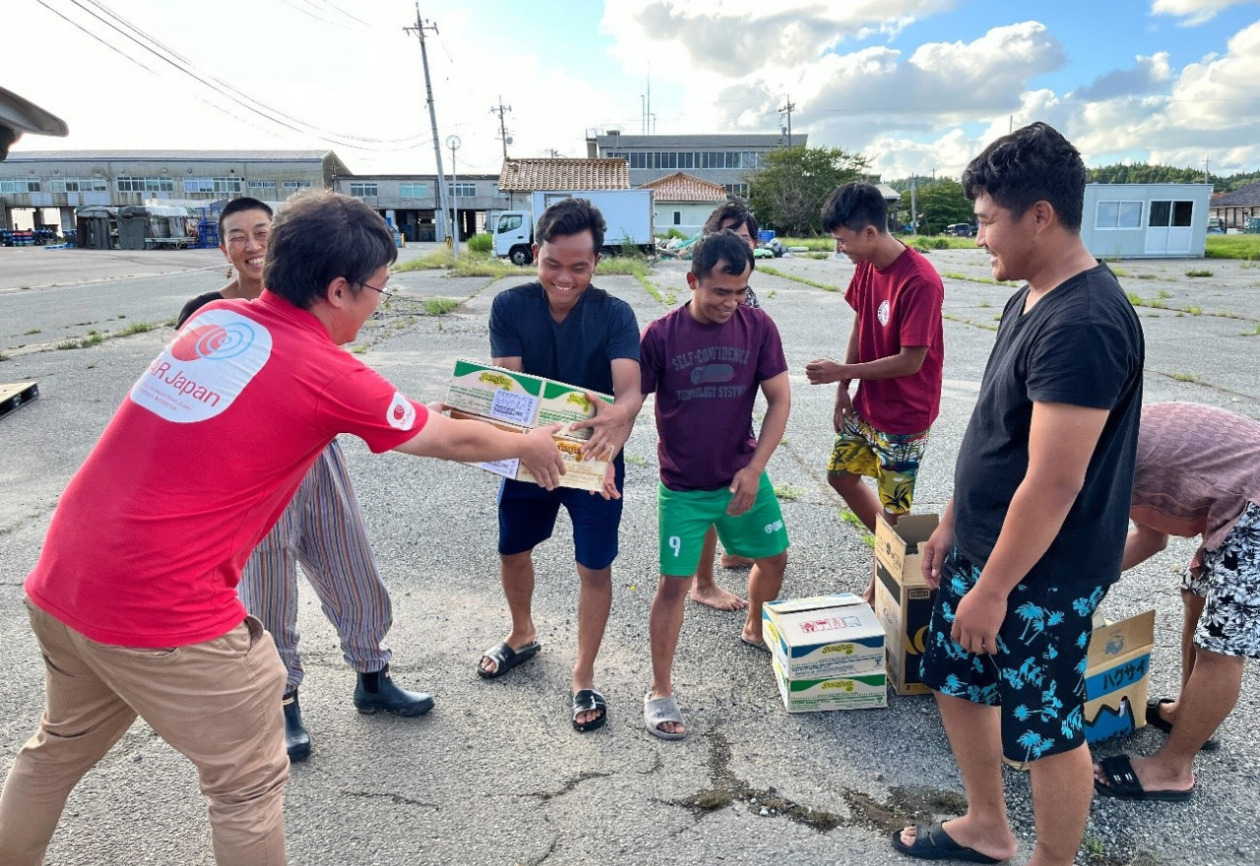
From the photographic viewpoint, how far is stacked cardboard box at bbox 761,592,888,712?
121 inches

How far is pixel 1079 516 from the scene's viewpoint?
1928mm

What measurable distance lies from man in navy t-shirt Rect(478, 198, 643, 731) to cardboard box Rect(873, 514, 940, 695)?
1083 millimetres

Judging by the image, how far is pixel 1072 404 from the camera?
5.74 ft

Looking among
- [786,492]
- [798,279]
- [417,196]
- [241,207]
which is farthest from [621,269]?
[417,196]

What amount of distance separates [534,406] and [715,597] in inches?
69.0

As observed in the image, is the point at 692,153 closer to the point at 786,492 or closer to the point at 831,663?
the point at 786,492

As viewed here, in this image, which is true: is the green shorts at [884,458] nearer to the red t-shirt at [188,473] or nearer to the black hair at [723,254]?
the black hair at [723,254]

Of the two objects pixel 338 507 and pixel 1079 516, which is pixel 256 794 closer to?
pixel 338 507

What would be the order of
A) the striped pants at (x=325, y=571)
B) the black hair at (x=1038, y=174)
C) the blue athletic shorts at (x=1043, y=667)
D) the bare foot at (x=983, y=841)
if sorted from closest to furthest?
the black hair at (x=1038, y=174) < the blue athletic shorts at (x=1043, y=667) < the bare foot at (x=983, y=841) < the striped pants at (x=325, y=571)

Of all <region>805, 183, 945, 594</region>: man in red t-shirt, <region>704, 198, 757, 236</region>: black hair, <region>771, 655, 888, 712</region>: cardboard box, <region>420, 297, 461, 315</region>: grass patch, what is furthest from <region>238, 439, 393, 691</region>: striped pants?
<region>420, 297, 461, 315</region>: grass patch

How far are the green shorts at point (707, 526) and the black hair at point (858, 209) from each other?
1.18 metres

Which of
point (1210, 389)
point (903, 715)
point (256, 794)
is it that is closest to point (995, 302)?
point (1210, 389)

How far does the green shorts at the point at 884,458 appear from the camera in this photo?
147 inches

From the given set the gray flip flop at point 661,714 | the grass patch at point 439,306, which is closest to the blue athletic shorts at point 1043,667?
the gray flip flop at point 661,714
